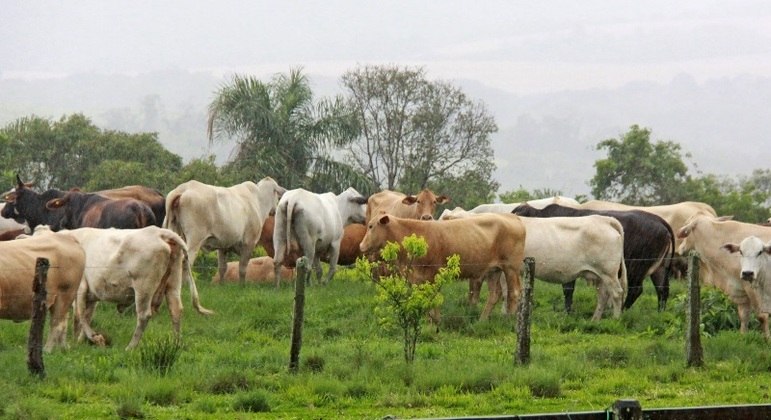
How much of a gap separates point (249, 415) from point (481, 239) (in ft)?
24.9

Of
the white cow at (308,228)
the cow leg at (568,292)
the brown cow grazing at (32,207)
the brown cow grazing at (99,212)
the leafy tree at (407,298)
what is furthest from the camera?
the white cow at (308,228)

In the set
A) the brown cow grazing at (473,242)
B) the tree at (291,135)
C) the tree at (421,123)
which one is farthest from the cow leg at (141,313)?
the tree at (421,123)

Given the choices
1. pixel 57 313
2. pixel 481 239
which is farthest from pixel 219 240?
pixel 57 313

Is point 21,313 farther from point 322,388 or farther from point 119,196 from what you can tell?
point 119,196

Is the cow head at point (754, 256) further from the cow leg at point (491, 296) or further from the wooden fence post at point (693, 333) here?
the cow leg at point (491, 296)

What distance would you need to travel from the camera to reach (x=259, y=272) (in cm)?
2347

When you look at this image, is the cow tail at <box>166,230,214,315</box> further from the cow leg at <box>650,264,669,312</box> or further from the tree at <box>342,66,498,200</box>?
the tree at <box>342,66,498,200</box>

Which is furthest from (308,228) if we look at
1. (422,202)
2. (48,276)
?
(48,276)

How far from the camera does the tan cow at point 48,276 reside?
13422mm

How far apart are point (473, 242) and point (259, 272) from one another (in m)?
6.91

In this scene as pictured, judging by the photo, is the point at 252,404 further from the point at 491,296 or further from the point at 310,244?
the point at 310,244

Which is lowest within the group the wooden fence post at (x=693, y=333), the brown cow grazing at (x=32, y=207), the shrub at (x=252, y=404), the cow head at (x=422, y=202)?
the shrub at (x=252, y=404)

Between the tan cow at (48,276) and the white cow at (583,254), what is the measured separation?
716cm

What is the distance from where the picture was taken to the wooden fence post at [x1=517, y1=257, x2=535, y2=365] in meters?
13.4
